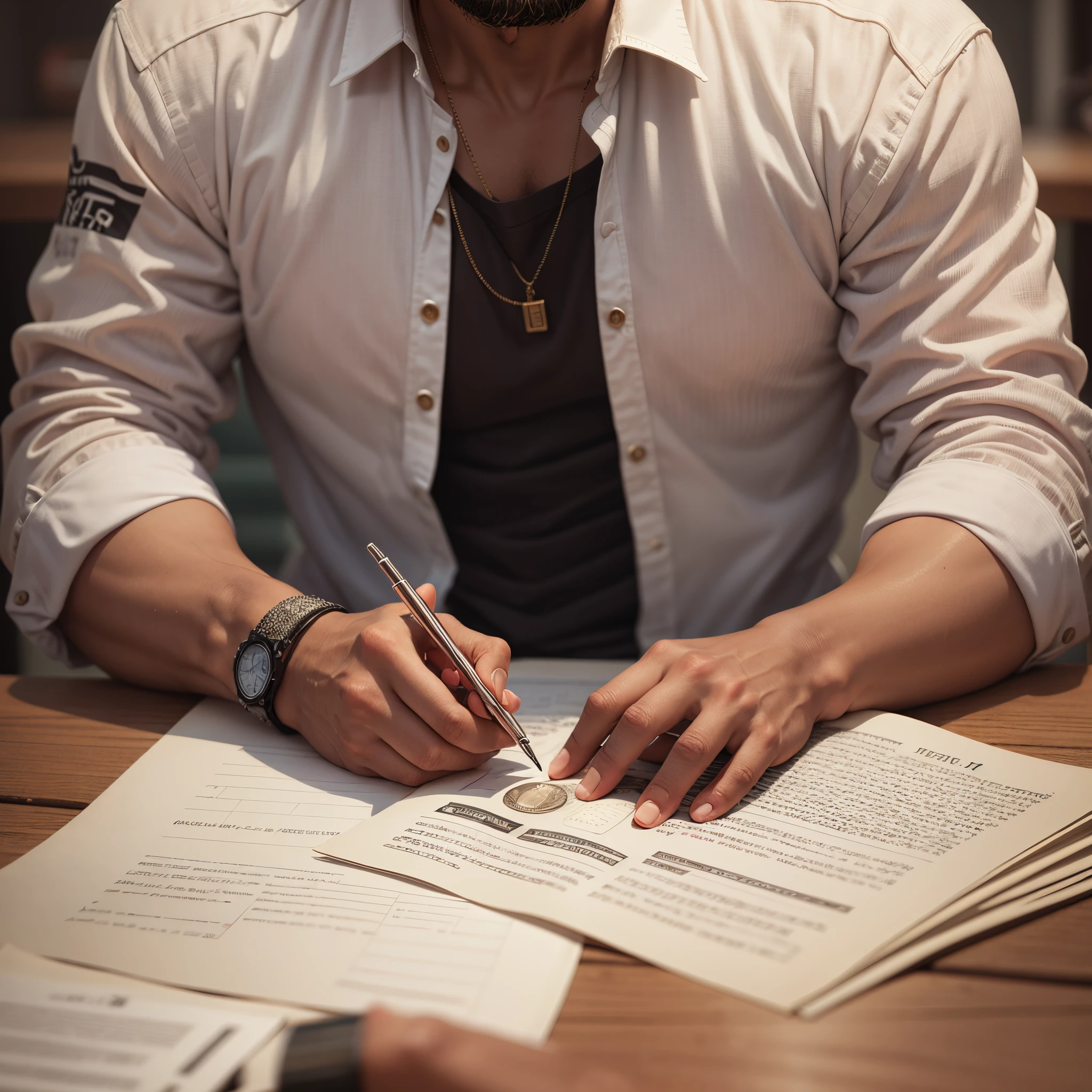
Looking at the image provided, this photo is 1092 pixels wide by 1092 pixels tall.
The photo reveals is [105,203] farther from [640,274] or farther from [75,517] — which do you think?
[640,274]

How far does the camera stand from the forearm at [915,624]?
0.98m

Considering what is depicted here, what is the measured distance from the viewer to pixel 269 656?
1.01 meters

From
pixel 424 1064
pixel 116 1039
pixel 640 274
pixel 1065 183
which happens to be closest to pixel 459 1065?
pixel 424 1064

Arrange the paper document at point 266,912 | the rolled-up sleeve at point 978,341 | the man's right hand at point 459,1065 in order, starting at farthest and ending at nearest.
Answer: the rolled-up sleeve at point 978,341, the paper document at point 266,912, the man's right hand at point 459,1065

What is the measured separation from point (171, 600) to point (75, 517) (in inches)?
A: 6.0

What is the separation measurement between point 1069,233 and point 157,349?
211 centimetres

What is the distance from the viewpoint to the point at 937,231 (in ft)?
3.84

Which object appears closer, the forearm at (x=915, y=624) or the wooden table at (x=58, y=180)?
the forearm at (x=915, y=624)

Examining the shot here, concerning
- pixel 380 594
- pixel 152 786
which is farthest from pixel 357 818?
pixel 380 594

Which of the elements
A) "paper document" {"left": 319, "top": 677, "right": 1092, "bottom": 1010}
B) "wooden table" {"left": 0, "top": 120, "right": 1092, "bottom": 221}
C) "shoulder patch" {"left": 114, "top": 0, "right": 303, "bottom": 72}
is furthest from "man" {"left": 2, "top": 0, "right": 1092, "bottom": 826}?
"wooden table" {"left": 0, "top": 120, "right": 1092, "bottom": 221}

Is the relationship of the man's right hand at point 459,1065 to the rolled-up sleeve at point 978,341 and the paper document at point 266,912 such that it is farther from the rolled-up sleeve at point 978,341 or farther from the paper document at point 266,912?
the rolled-up sleeve at point 978,341

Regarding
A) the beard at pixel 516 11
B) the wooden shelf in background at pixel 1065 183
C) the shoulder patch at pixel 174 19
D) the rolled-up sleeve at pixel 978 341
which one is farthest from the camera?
the wooden shelf in background at pixel 1065 183

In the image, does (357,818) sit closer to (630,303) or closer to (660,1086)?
(660,1086)

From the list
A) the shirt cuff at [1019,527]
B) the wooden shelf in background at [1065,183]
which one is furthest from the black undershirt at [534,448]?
the wooden shelf in background at [1065,183]
